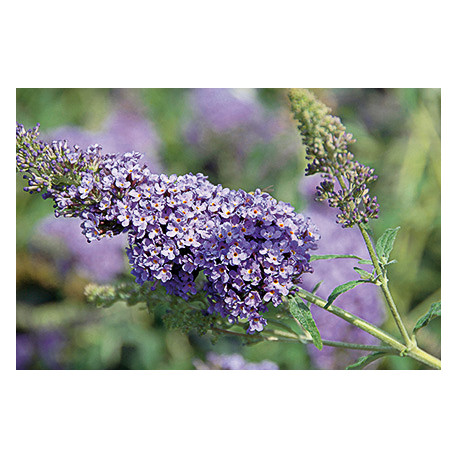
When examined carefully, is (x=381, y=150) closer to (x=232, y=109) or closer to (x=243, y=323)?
(x=232, y=109)

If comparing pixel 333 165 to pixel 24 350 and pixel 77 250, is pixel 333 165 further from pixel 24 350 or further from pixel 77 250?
pixel 24 350

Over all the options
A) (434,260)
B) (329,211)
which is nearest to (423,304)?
(434,260)

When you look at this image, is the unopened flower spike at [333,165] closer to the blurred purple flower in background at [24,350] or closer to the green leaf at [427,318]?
the green leaf at [427,318]

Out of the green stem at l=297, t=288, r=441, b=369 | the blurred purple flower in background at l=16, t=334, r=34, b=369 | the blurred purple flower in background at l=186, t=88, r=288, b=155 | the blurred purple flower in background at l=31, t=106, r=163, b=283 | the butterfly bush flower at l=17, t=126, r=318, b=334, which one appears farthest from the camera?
the blurred purple flower in background at l=186, t=88, r=288, b=155

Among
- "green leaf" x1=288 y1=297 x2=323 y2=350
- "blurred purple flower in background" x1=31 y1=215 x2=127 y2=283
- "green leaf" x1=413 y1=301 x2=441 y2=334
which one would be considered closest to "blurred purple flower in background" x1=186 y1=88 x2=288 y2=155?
"blurred purple flower in background" x1=31 y1=215 x2=127 y2=283

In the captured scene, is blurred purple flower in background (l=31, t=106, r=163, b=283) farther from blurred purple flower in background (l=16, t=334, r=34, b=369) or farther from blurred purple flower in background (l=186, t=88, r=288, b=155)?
blurred purple flower in background (l=186, t=88, r=288, b=155)

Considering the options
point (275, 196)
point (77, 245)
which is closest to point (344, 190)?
point (275, 196)
